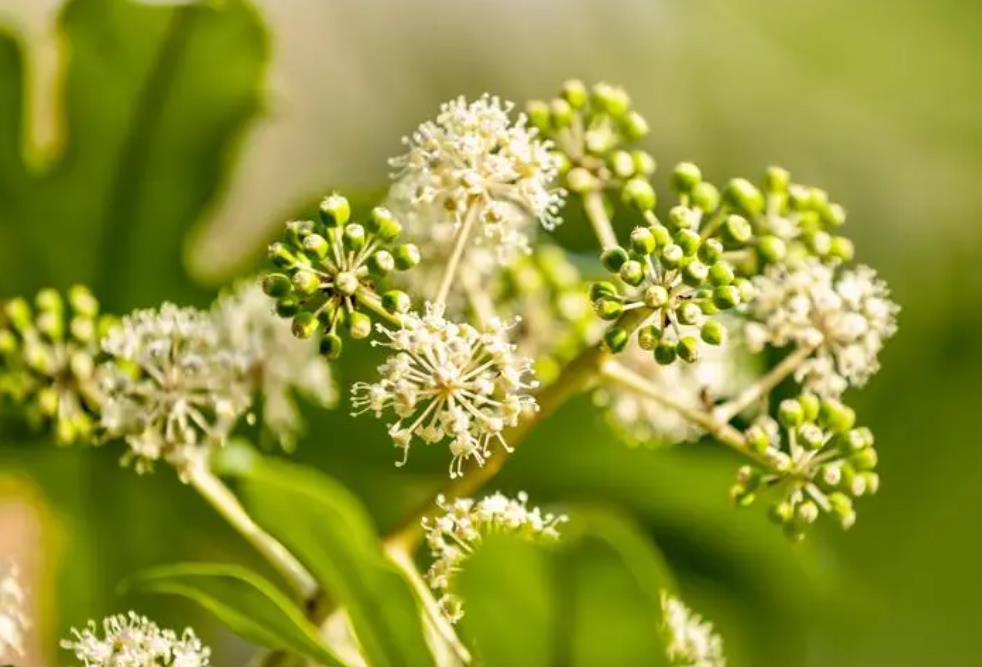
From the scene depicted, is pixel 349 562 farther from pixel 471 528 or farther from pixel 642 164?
pixel 642 164

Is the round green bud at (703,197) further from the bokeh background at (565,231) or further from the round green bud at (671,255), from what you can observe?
the bokeh background at (565,231)

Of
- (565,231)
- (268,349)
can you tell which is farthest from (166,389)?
(565,231)

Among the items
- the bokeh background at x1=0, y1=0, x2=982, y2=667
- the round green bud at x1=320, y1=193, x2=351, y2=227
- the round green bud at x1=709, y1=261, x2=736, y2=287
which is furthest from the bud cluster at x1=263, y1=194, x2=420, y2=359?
the bokeh background at x1=0, y1=0, x2=982, y2=667

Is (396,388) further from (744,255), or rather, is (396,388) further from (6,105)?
(6,105)

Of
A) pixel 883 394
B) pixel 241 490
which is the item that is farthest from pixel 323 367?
pixel 883 394

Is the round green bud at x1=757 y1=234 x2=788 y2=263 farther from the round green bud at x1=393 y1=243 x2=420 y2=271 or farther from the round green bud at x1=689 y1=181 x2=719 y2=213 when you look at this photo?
the round green bud at x1=393 y1=243 x2=420 y2=271

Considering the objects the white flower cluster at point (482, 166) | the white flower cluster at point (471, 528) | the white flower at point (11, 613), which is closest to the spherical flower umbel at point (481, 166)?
the white flower cluster at point (482, 166)

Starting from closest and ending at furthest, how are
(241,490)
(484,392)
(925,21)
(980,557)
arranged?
(484,392), (241,490), (980,557), (925,21)
